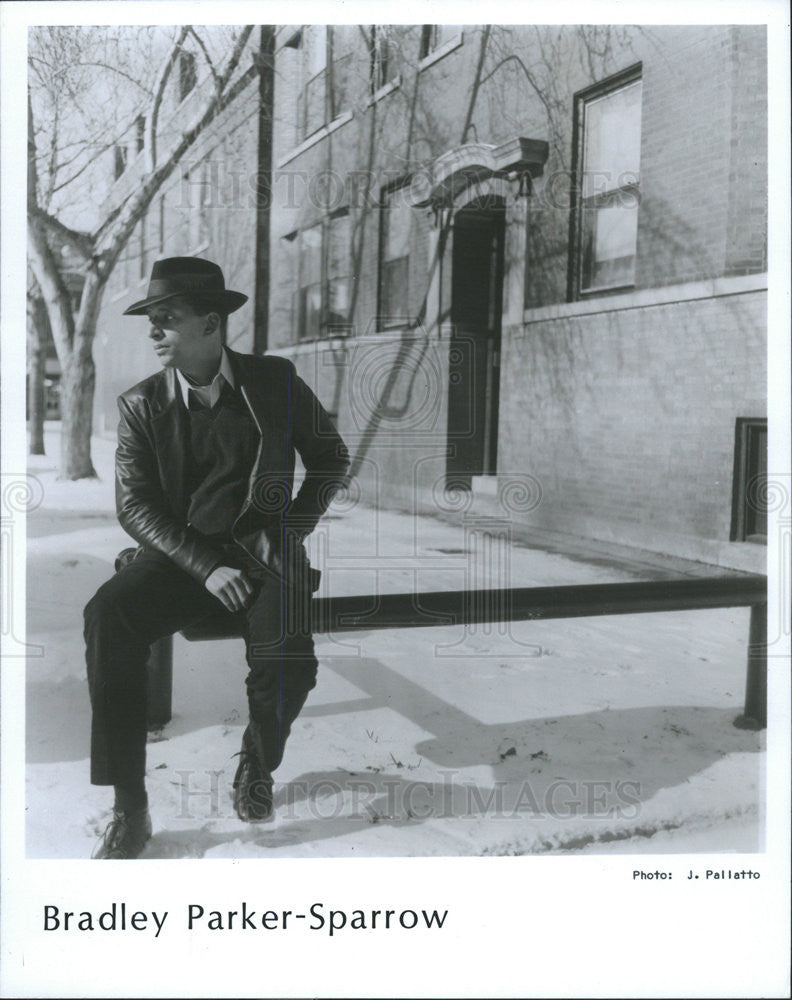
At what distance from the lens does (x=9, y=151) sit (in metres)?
2.41

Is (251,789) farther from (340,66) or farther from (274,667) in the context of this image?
(340,66)

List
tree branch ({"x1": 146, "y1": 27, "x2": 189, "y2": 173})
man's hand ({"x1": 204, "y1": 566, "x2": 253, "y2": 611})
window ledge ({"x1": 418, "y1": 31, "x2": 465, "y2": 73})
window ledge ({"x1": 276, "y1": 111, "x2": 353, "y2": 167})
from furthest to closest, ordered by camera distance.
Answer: window ledge ({"x1": 276, "y1": 111, "x2": 353, "y2": 167})
window ledge ({"x1": 418, "y1": 31, "x2": 465, "y2": 73})
tree branch ({"x1": 146, "y1": 27, "x2": 189, "y2": 173})
man's hand ({"x1": 204, "y1": 566, "x2": 253, "y2": 611})

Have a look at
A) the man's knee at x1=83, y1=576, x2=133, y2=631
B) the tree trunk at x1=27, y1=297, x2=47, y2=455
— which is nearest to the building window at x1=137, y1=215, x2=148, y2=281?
the tree trunk at x1=27, y1=297, x2=47, y2=455

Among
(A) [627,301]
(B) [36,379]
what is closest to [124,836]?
(B) [36,379]

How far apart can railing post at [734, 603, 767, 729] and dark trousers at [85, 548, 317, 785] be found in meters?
1.37

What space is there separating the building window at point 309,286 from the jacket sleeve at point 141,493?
2.35 ft

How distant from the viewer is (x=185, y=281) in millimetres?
2283

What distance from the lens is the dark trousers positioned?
2.13 m

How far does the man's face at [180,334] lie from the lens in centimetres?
230

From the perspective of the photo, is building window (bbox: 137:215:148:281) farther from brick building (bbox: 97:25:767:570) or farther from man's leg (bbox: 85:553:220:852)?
man's leg (bbox: 85:553:220:852)

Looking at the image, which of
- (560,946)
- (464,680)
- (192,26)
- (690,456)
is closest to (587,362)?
(690,456)

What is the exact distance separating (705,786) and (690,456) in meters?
1.65

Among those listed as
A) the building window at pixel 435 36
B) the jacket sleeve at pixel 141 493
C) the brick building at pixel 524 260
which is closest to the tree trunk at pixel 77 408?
the brick building at pixel 524 260

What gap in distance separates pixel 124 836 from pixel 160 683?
0.46m
